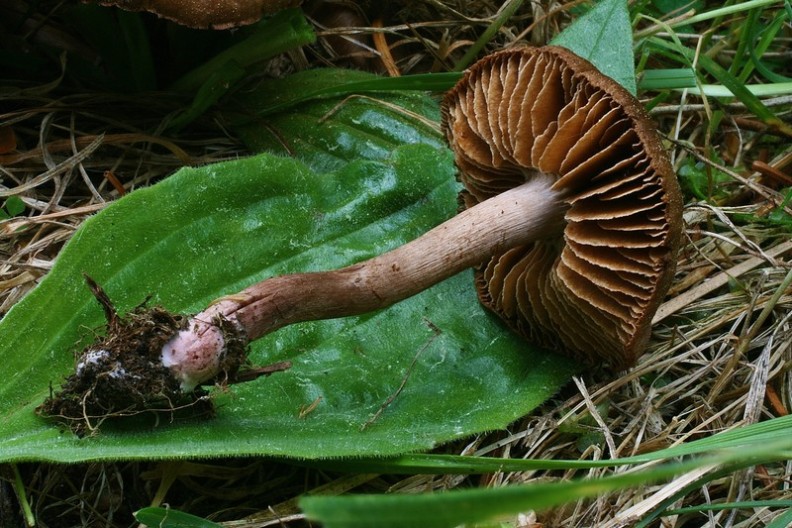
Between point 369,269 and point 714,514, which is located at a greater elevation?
point 369,269

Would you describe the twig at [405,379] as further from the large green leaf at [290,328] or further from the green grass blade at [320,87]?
the green grass blade at [320,87]

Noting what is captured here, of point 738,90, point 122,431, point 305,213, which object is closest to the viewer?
point 122,431

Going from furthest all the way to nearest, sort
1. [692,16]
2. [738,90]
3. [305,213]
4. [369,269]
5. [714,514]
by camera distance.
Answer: [692,16]
[738,90]
[305,213]
[369,269]
[714,514]

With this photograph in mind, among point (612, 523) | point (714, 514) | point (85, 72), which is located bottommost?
point (714, 514)

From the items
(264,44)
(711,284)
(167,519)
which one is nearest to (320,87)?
(264,44)

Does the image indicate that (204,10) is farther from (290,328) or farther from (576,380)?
(576,380)

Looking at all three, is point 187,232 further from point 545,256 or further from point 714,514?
point 714,514

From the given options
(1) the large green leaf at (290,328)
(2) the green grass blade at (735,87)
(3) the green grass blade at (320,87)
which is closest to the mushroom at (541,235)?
(1) the large green leaf at (290,328)

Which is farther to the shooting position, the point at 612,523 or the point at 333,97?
the point at 333,97

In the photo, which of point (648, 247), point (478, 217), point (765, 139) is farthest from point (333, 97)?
point (765, 139)
